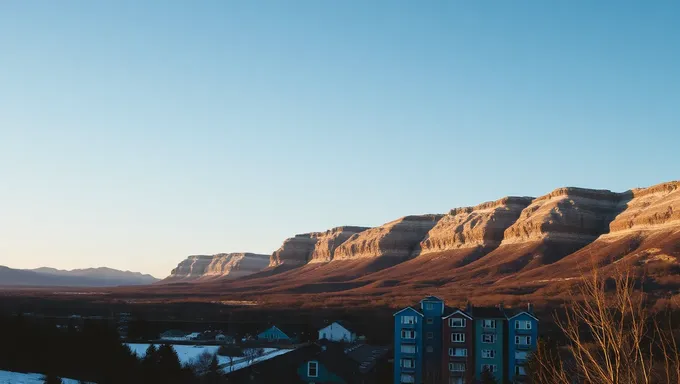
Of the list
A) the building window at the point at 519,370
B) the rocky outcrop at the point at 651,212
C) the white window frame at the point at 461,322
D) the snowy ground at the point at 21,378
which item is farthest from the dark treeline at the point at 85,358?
the rocky outcrop at the point at 651,212

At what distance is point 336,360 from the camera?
5112 centimetres

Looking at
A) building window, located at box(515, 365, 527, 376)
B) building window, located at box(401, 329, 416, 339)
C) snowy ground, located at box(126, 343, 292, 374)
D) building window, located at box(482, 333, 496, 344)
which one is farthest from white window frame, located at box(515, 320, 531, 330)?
snowy ground, located at box(126, 343, 292, 374)

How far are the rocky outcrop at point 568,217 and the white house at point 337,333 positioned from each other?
106 metres

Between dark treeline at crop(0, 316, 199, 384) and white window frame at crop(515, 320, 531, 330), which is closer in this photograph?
dark treeline at crop(0, 316, 199, 384)

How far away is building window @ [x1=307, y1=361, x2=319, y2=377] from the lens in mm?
48344

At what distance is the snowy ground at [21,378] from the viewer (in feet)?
115

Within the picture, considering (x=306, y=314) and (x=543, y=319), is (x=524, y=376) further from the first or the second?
(x=306, y=314)

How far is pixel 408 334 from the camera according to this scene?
56219 millimetres

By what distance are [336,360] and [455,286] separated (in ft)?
334

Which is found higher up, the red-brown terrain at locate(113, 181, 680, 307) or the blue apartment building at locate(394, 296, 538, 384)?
the red-brown terrain at locate(113, 181, 680, 307)

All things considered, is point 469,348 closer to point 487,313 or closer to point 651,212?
point 487,313

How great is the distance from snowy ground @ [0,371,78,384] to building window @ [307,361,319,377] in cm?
1606

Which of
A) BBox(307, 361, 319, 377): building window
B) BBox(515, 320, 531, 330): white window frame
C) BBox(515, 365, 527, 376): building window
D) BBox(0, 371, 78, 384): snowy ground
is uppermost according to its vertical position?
BBox(515, 320, 531, 330): white window frame

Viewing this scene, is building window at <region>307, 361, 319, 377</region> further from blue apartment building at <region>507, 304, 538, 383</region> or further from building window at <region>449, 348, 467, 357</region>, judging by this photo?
blue apartment building at <region>507, 304, 538, 383</region>
